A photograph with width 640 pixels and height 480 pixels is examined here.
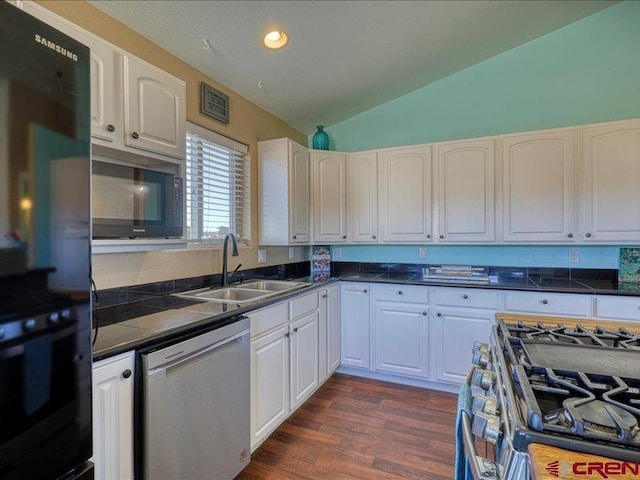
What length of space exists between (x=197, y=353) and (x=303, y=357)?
1.12 m

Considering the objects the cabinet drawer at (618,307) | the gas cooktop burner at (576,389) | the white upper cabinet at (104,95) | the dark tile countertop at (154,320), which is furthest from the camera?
the cabinet drawer at (618,307)

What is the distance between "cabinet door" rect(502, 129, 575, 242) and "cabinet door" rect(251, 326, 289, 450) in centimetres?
204

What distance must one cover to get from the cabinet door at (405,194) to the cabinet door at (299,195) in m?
0.71

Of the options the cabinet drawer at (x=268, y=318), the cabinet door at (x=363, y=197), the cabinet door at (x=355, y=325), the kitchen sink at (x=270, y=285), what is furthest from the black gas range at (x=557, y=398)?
the cabinet door at (x=363, y=197)

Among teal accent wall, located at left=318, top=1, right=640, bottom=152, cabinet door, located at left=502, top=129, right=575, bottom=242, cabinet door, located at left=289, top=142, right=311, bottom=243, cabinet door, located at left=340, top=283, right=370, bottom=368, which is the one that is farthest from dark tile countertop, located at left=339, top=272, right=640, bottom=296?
teal accent wall, located at left=318, top=1, right=640, bottom=152

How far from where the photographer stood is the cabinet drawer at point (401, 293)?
9.02 feet

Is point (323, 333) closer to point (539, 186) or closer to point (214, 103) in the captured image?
point (214, 103)

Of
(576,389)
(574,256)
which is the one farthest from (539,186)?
(576,389)

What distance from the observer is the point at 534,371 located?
0.81m

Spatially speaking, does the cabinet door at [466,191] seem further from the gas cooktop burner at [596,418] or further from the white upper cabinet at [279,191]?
the gas cooktop burner at [596,418]

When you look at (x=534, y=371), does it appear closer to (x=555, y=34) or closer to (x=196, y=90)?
(x=196, y=90)

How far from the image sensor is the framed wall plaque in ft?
7.36

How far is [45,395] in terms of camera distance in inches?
31.9

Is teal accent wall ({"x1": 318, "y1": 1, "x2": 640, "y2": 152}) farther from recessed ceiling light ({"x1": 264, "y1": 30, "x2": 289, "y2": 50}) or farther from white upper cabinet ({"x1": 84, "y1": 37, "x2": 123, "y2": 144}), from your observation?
white upper cabinet ({"x1": 84, "y1": 37, "x2": 123, "y2": 144})
